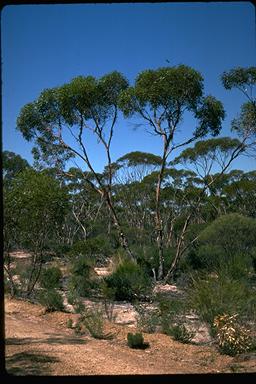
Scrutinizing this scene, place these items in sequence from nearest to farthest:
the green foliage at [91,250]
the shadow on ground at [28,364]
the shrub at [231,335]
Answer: the shadow on ground at [28,364] < the shrub at [231,335] < the green foliage at [91,250]

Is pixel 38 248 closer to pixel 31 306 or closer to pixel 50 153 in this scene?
pixel 31 306

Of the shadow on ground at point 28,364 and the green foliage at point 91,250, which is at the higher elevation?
the green foliage at point 91,250

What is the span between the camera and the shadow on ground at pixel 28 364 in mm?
6000

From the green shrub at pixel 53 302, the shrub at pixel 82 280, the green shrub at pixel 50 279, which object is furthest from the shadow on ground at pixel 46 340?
the green shrub at pixel 50 279

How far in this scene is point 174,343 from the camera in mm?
8422

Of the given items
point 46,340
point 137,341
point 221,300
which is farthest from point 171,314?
point 46,340

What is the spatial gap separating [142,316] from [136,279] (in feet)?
14.1

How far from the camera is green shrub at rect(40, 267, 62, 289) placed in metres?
15.7

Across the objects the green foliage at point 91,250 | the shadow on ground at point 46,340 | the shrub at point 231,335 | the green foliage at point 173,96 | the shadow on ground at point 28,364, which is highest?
the green foliage at point 173,96

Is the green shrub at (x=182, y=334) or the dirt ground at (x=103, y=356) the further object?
the green shrub at (x=182, y=334)

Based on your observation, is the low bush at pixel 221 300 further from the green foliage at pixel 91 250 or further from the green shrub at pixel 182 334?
the green foliage at pixel 91 250

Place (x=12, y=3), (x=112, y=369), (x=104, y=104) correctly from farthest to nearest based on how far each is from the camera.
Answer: (x=104, y=104) → (x=112, y=369) → (x=12, y=3)

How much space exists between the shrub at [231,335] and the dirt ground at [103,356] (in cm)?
17

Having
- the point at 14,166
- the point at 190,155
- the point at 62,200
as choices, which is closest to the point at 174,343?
the point at 62,200
